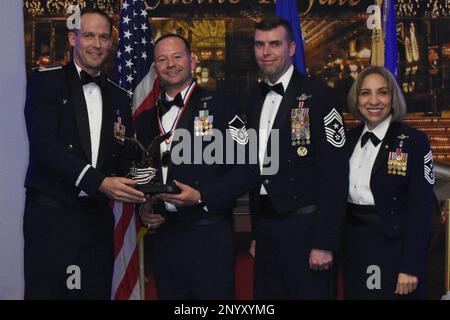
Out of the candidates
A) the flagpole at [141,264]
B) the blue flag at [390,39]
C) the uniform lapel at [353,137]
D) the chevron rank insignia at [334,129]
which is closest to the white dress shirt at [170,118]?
the chevron rank insignia at [334,129]

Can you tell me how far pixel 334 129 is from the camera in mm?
3148

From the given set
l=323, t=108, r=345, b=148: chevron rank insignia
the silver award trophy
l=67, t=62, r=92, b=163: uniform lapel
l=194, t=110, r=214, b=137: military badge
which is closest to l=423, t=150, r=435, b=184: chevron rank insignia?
l=323, t=108, r=345, b=148: chevron rank insignia

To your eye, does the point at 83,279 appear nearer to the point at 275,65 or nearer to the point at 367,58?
the point at 275,65

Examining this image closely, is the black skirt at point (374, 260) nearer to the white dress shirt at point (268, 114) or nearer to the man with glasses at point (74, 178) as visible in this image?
the white dress shirt at point (268, 114)

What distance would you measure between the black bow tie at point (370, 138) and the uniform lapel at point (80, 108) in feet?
4.63

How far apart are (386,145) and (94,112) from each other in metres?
1.52

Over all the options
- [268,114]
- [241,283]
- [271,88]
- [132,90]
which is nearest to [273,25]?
[271,88]

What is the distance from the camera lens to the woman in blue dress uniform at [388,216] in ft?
10.0

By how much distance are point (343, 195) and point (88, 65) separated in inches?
59.0

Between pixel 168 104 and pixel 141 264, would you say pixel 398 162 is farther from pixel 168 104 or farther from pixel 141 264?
pixel 141 264

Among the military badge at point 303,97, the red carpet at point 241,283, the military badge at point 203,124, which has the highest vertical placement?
the military badge at point 303,97

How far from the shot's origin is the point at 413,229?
3045mm

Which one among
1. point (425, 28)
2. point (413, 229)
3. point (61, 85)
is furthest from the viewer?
point (425, 28)

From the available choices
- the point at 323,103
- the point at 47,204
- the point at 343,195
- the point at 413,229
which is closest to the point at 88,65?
the point at 47,204
